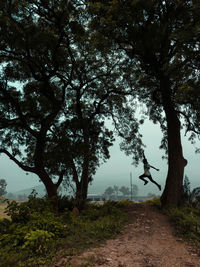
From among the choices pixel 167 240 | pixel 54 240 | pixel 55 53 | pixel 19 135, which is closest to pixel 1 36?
pixel 55 53

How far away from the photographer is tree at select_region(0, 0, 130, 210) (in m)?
7.45

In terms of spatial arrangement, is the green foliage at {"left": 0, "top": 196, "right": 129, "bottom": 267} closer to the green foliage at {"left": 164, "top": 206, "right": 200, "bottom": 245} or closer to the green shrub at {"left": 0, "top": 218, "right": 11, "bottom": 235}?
the green shrub at {"left": 0, "top": 218, "right": 11, "bottom": 235}

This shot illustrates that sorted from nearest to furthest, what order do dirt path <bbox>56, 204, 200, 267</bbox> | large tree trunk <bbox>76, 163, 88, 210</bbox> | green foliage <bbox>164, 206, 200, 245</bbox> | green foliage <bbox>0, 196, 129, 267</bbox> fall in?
dirt path <bbox>56, 204, 200, 267</bbox>, green foliage <bbox>0, 196, 129, 267</bbox>, green foliage <bbox>164, 206, 200, 245</bbox>, large tree trunk <bbox>76, 163, 88, 210</bbox>

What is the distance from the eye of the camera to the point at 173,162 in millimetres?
8711

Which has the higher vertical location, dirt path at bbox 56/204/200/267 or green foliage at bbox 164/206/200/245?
green foliage at bbox 164/206/200/245

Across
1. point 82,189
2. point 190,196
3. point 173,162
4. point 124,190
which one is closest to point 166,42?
point 173,162

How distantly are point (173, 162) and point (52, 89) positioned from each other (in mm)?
6897

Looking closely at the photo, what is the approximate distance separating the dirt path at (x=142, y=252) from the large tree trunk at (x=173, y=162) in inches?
109

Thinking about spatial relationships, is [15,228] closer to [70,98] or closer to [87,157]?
[87,157]

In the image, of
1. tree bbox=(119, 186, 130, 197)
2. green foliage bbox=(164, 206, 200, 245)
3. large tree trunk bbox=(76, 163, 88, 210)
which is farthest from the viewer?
tree bbox=(119, 186, 130, 197)

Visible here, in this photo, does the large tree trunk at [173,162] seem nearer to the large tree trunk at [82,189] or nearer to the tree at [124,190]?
the large tree trunk at [82,189]

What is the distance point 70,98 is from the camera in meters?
12.0

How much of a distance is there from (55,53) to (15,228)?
678cm

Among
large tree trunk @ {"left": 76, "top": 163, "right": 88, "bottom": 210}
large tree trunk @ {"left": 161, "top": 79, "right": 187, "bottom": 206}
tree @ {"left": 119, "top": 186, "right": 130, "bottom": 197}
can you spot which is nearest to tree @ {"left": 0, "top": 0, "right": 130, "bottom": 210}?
large tree trunk @ {"left": 76, "top": 163, "right": 88, "bottom": 210}
